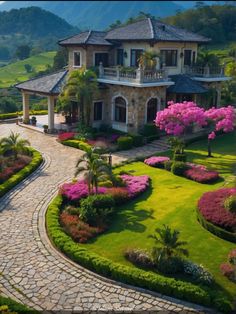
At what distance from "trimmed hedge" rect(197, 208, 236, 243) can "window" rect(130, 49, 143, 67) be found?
24606 mm

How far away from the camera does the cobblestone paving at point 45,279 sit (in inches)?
633

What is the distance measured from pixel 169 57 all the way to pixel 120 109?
300 inches

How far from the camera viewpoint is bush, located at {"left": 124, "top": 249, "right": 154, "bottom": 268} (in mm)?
18594

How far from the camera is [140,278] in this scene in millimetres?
17125

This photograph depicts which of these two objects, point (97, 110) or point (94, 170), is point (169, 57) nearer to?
point (97, 110)

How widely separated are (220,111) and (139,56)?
12.7 metres

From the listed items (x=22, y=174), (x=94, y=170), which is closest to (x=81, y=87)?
(x=22, y=174)

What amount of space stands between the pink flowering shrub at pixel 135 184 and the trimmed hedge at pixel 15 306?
468 inches

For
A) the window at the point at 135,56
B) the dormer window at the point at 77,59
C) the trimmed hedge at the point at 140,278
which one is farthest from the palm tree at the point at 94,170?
the dormer window at the point at 77,59

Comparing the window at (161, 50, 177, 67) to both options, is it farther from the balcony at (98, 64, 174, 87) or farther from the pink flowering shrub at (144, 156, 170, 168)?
the pink flowering shrub at (144, 156, 170, 168)

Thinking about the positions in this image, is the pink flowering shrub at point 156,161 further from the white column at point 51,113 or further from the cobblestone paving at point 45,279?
the white column at point 51,113

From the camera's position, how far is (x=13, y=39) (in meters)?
183

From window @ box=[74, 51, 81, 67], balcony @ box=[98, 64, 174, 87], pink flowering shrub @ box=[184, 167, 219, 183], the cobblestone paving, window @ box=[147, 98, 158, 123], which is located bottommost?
the cobblestone paving

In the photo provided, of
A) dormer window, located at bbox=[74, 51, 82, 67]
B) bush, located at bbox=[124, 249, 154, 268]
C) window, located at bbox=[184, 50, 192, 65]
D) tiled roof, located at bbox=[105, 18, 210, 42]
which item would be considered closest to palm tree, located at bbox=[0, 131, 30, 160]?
dormer window, located at bbox=[74, 51, 82, 67]
